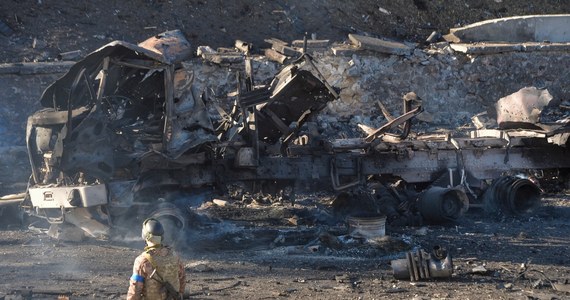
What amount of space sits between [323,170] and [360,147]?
644 millimetres

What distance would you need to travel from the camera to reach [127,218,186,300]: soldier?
6617 millimetres

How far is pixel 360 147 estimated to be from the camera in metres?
13.3

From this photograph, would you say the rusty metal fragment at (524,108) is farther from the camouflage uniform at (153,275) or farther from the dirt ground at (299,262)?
the camouflage uniform at (153,275)

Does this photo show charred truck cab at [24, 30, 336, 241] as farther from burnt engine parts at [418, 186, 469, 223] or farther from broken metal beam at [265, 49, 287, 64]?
broken metal beam at [265, 49, 287, 64]

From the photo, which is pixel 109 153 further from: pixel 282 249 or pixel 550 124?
pixel 550 124

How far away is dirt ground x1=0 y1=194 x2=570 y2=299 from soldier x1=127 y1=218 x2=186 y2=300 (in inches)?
73.9

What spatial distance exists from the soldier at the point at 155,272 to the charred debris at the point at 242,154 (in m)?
3.17

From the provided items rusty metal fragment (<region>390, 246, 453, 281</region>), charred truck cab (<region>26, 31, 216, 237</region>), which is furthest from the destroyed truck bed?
rusty metal fragment (<region>390, 246, 453, 281</region>)

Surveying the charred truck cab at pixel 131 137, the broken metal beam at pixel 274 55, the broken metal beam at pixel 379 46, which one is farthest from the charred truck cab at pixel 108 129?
the broken metal beam at pixel 379 46

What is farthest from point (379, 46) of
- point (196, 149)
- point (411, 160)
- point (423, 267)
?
point (423, 267)

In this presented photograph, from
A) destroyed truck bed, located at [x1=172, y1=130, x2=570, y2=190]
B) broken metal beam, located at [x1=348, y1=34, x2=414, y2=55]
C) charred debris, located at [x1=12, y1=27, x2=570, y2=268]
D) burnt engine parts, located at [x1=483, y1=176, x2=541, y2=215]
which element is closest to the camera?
charred debris, located at [x1=12, y1=27, x2=570, y2=268]

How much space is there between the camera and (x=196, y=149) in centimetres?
1215

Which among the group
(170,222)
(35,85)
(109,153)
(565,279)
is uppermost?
(35,85)

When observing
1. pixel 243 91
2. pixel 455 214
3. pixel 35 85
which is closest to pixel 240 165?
pixel 243 91
